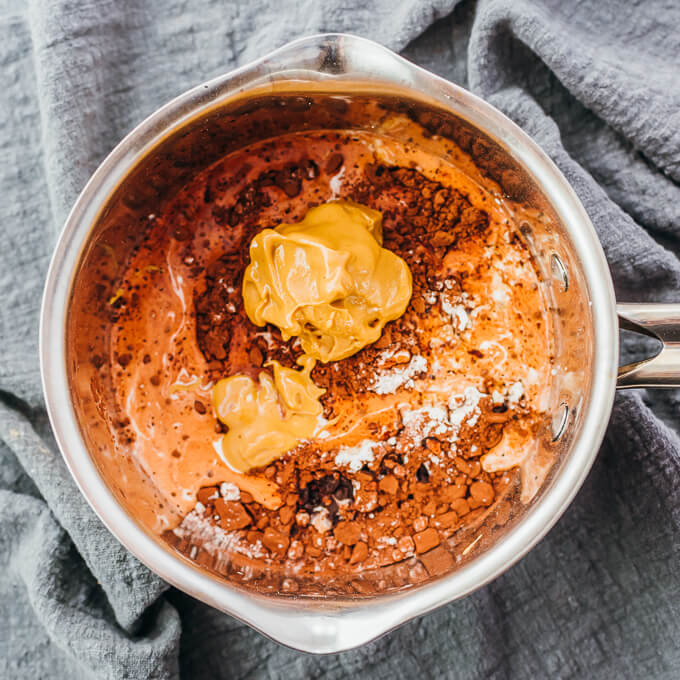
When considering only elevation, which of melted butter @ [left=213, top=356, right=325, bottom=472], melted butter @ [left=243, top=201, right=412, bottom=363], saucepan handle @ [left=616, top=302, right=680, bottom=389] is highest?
saucepan handle @ [left=616, top=302, right=680, bottom=389]

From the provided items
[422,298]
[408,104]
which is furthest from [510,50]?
[422,298]

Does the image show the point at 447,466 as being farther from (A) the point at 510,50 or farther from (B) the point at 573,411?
(A) the point at 510,50

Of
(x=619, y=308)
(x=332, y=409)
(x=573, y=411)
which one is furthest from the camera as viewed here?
(x=332, y=409)

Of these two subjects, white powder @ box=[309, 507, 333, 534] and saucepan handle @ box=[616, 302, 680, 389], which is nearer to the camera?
saucepan handle @ box=[616, 302, 680, 389]

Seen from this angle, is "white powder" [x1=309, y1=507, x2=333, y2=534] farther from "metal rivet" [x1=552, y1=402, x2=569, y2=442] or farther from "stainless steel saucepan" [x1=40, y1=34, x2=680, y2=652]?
"metal rivet" [x1=552, y1=402, x2=569, y2=442]

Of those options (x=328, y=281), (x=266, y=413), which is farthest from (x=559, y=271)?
(x=266, y=413)

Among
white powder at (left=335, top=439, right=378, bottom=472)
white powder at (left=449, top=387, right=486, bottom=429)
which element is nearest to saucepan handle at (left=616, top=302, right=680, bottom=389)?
white powder at (left=449, top=387, right=486, bottom=429)

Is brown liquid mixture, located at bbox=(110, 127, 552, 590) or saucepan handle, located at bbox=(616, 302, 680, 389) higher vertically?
saucepan handle, located at bbox=(616, 302, 680, 389)

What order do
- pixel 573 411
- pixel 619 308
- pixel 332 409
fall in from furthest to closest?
pixel 332 409, pixel 573 411, pixel 619 308
